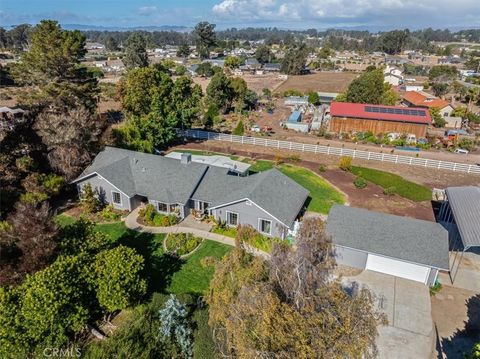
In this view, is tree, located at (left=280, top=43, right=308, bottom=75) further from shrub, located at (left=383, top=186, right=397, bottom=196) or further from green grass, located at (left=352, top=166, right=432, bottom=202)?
shrub, located at (left=383, top=186, right=397, bottom=196)

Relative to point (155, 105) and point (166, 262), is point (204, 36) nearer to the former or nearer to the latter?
point (155, 105)

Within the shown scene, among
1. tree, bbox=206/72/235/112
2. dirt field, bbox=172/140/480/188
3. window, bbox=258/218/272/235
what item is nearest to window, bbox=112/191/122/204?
window, bbox=258/218/272/235

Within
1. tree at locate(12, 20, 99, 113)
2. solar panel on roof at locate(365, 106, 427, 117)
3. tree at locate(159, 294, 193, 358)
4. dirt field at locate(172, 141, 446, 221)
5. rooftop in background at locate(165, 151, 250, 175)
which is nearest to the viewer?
tree at locate(159, 294, 193, 358)

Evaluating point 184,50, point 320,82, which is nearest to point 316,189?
point 320,82

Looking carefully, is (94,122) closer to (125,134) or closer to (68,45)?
(125,134)

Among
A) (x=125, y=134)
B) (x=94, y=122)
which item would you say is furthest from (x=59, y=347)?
(x=125, y=134)

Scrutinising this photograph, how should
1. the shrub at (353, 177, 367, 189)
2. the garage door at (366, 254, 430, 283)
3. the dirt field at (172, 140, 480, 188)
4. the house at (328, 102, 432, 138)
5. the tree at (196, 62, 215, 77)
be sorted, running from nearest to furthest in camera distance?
the garage door at (366, 254, 430, 283), the shrub at (353, 177, 367, 189), the dirt field at (172, 140, 480, 188), the house at (328, 102, 432, 138), the tree at (196, 62, 215, 77)
